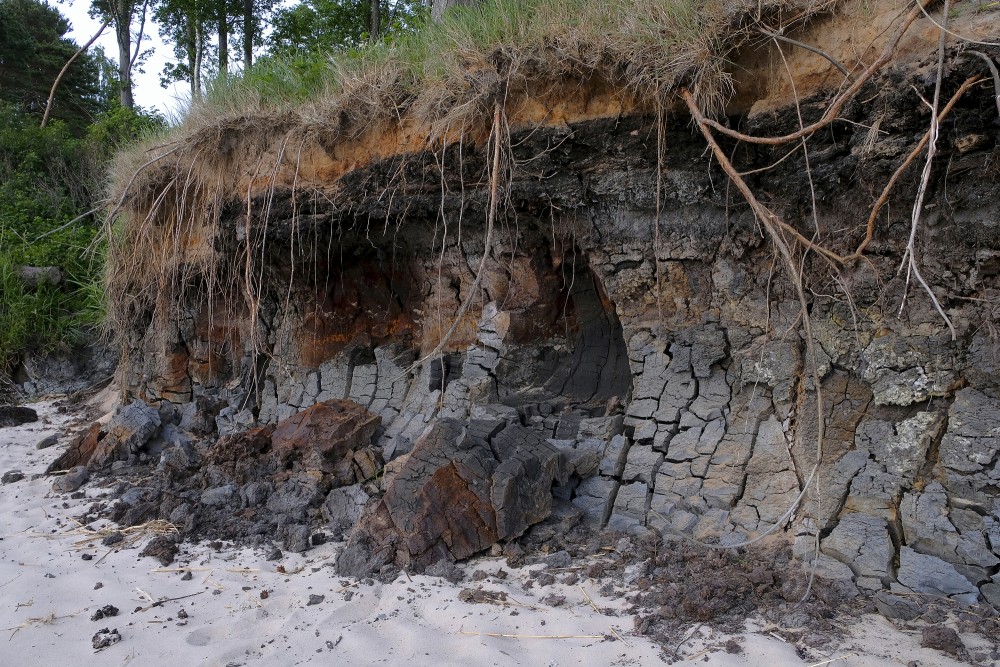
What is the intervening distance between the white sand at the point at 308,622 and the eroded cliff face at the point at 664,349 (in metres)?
0.26

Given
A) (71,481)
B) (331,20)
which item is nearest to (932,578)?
(71,481)

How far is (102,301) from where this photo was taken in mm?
6191

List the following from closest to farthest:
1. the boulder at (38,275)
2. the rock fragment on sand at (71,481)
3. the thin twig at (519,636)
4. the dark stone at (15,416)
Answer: the thin twig at (519,636), the rock fragment on sand at (71,481), the dark stone at (15,416), the boulder at (38,275)

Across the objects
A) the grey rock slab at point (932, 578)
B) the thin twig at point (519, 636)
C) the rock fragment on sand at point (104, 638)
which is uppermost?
the grey rock slab at point (932, 578)

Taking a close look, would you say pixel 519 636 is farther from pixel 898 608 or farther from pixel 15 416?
pixel 15 416

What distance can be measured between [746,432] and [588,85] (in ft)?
5.70

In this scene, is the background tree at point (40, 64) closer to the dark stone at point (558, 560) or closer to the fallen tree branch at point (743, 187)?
the fallen tree branch at point (743, 187)

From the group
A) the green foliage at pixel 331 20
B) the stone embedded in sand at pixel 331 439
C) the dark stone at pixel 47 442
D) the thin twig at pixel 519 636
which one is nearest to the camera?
the thin twig at pixel 519 636

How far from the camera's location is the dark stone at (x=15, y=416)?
5805 mm

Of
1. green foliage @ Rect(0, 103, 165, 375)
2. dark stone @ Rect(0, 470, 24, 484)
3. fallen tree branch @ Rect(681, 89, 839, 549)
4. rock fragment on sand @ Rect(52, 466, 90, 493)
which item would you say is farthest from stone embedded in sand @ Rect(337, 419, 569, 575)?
green foliage @ Rect(0, 103, 165, 375)

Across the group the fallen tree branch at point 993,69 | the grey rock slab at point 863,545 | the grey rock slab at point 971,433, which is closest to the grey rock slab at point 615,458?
the grey rock slab at point 863,545

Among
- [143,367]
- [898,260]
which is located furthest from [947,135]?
[143,367]

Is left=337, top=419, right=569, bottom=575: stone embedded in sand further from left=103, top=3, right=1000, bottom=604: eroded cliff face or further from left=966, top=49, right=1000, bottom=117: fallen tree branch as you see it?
left=966, top=49, right=1000, bottom=117: fallen tree branch

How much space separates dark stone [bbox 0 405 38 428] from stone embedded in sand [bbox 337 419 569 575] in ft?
15.0
